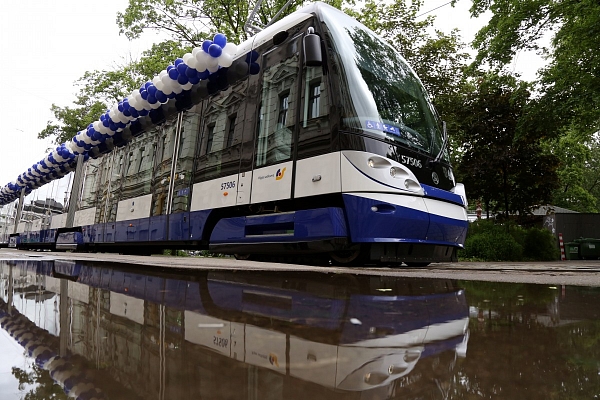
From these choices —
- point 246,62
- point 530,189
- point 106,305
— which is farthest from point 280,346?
point 530,189

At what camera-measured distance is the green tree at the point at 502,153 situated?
594 inches

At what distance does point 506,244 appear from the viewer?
13.4 metres

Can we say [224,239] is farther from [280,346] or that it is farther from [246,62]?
[280,346]

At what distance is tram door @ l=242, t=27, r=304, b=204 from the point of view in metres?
5.20

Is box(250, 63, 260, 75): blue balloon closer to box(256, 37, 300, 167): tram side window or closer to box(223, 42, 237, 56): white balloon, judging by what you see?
box(256, 37, 300, 167): tram side window

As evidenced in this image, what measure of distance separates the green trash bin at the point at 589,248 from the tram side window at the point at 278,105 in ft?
69.2

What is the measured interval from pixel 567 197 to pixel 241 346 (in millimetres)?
43772

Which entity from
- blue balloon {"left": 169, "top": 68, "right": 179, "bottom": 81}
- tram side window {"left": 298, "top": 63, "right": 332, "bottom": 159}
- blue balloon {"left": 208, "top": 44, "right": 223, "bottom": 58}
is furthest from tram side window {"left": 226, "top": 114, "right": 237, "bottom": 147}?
blue balloon {"left": 169, "top": 68, "right": 179, "bottom": 81}

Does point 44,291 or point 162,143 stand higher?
point 162,143

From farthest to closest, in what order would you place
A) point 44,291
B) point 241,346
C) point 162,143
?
point 162,143 < point 44,291 < point 241,346

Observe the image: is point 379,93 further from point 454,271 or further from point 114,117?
point 114,117

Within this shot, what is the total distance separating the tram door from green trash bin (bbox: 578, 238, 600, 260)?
21089mm

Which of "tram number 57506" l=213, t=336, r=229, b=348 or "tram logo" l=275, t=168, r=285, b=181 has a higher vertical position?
"tram logo" l=275, t=168, r=285, b=181

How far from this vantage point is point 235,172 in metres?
5.90
